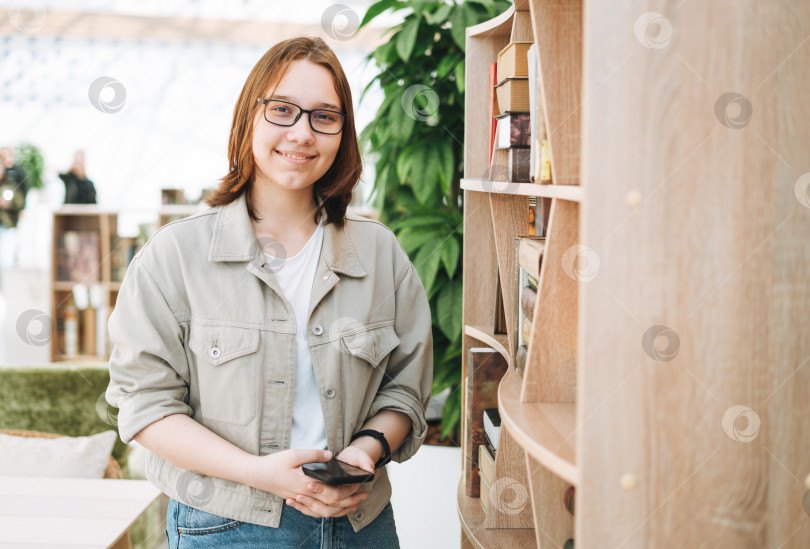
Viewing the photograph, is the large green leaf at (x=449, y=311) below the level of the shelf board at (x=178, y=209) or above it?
below

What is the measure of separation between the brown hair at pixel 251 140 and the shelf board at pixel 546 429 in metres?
0.55

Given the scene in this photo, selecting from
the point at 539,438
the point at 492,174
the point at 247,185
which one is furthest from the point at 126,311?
the point at 492,174

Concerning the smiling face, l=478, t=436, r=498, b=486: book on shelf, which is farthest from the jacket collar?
l=478, t=436, r=498, b=486: book on shelf

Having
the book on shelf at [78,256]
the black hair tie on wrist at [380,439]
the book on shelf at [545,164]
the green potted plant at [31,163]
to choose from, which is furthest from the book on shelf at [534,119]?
the green potted plant at [31,163]

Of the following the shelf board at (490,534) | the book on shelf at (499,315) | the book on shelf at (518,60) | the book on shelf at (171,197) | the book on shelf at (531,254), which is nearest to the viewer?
the book on shelf at (531,254)

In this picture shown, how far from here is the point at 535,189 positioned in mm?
1191

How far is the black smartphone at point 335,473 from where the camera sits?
1224mm

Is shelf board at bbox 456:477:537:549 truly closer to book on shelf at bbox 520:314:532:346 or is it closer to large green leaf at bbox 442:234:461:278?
book on shelf at bbox 520:314:532:346

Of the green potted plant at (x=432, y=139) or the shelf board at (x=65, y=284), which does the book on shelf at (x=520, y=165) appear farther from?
the shelf board at (x=65, y=284)

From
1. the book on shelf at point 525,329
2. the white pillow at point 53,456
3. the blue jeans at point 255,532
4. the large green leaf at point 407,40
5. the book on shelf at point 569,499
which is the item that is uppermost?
the large green leaf at point 407,40

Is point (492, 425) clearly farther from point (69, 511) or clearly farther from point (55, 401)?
point (55, 401)

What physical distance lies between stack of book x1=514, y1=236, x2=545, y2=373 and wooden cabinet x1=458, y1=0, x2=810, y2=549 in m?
0.35

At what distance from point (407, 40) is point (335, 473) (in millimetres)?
1751

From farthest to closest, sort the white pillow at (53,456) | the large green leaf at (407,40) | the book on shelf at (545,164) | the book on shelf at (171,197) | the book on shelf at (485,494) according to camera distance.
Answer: the book on shelf at (171,197) < the large green leaf at (407,40) < the white pillow at (53,456) < the book on shelf at (485,494) < the book on shelf at (545,164)
